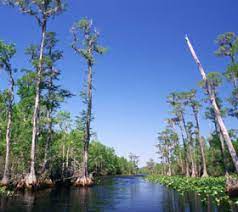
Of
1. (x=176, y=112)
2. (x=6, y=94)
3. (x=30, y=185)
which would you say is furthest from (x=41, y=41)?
(x=176, y=112)

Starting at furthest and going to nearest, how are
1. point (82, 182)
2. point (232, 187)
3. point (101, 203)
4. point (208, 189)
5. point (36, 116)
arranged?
point (82, 182), point (36, 116), point (208, 189), point (232, 187), point (101, 203)

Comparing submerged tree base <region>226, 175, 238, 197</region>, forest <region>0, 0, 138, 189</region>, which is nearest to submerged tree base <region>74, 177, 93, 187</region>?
forest <region>0, 0, 138, 189</region>

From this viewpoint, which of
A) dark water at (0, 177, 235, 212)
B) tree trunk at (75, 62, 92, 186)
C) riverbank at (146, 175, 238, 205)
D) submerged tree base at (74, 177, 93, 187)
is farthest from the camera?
tree trunk at (75, 62, 92, 186)

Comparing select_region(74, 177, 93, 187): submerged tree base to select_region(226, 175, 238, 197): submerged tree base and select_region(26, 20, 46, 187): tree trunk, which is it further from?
select_region(226, 175, 238, 197): submerged tree base

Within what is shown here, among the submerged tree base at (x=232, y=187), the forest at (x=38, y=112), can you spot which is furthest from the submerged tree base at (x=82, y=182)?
the submerged tree base at (x=232, y=187)

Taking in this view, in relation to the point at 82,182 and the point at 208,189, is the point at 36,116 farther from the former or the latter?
the point at 208,189

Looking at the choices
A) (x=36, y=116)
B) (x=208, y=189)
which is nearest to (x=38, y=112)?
(x=36, y=116)

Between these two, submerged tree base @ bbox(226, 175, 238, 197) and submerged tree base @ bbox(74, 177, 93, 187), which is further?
submerged tree base @ bbox(74, 177, 93, 187)

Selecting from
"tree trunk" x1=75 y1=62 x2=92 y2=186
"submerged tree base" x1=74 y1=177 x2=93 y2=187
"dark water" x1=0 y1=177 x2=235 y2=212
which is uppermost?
"tree trunk" x1=75 y1=62 x2=92 y2=186

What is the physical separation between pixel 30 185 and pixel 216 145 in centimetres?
3555

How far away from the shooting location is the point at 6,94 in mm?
25188

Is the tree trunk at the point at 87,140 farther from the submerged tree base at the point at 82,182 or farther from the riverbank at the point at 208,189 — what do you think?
the riverbank at the point at 208,189

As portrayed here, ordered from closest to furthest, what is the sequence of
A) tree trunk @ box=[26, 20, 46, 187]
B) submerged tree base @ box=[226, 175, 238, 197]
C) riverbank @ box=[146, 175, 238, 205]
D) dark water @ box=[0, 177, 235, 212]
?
dark water @ box=[0, 177, 235, 212]
riverbank @ box=[146, 175, 238, 205]
submerged tree base @ box=[226, 175, 238, 197]
tree trunk @ box=[26, 20, 46, 187]

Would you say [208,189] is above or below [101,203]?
above
